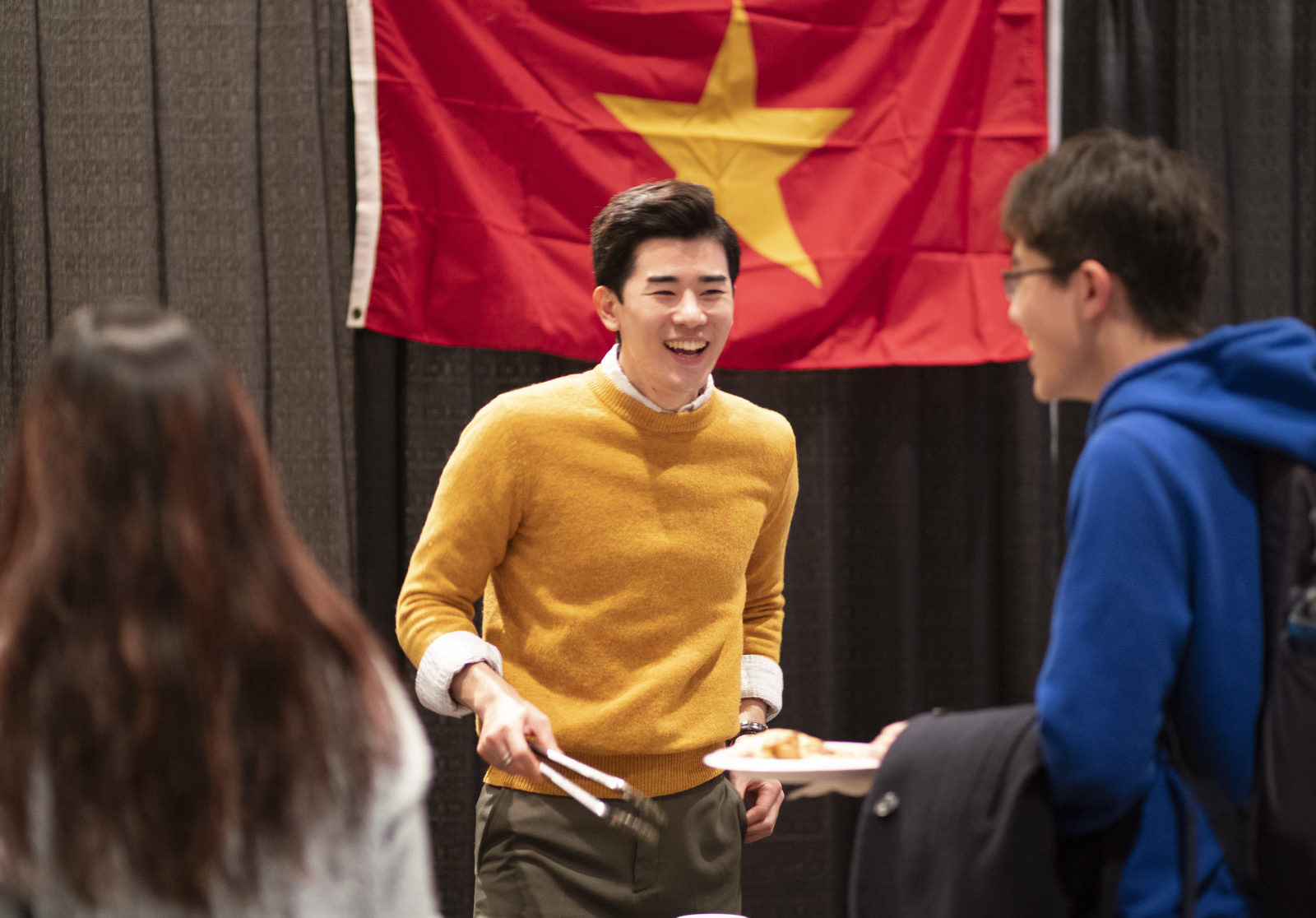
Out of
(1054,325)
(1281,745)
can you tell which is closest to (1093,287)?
(1054,325)

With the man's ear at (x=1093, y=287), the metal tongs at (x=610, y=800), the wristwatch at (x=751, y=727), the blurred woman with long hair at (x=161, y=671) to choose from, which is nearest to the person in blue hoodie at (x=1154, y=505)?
the man's ear at (x=1093, y=287)

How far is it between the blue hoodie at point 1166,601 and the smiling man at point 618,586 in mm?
763

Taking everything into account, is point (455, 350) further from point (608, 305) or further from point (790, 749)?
point (790, 749)

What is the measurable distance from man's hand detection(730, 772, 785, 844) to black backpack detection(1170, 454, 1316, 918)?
936mm

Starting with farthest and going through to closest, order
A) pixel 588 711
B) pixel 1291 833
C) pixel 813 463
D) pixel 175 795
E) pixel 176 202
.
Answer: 1. pixel 813 463
2. pixel 176 202
3. pixel 588 711
4. pixel 1291 833
5. pixel 175 795

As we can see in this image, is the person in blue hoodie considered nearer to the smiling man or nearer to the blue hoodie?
the blue hoodie

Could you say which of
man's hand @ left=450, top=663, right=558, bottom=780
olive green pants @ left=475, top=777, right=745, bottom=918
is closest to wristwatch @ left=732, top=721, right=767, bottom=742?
olive green pants @ left=475, top=777, right=745, bottom=918

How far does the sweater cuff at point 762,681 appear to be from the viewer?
2.02 meters

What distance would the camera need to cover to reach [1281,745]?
1.08m

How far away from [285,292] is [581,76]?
2.80 ft

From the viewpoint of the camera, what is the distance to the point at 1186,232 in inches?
46.0

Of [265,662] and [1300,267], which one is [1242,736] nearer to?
[265,662]

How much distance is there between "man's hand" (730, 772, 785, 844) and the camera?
6.48 feet

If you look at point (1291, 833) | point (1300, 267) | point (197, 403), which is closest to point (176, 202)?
point (197, 403)
